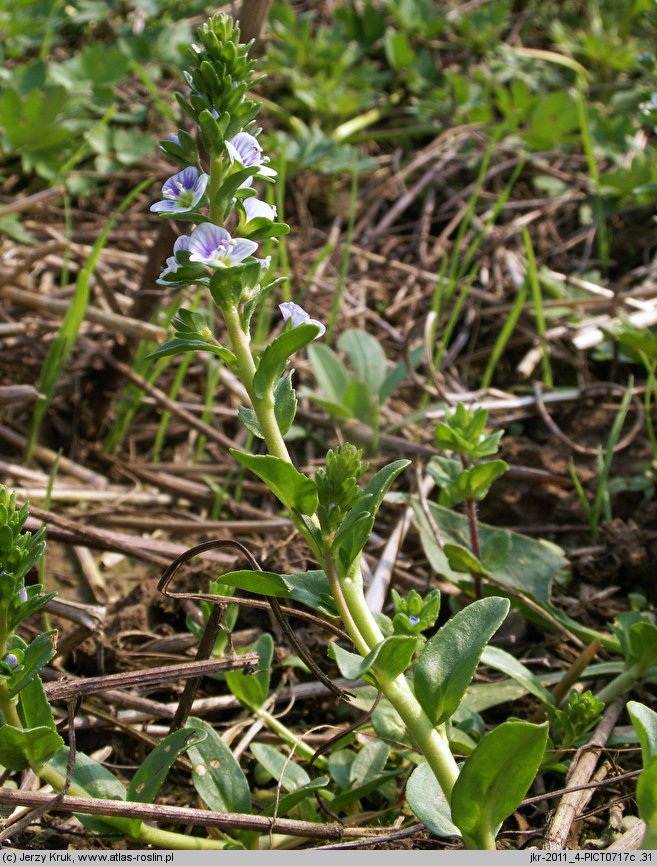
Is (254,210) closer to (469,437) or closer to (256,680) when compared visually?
(469,437)

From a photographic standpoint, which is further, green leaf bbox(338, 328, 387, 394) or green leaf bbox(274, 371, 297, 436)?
green leaf bbox(338, 328, 387, 394)

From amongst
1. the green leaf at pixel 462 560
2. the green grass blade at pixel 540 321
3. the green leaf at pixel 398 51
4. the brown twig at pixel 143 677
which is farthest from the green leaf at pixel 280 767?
the green leaf at pixel 398 51

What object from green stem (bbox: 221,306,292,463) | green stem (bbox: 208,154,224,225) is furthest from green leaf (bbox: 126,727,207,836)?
green stem (bbox: 208,154,224,225)

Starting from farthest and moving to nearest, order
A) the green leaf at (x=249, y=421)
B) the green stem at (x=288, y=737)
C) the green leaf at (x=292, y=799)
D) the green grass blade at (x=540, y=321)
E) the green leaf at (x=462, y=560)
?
the green grass blade at (x=540, y=321) → the green leaf at (x=462, y=560) → the green stem at (x=288, y=737) → the green leaf at (x=292, y=799) → the green leaf at (x=249, y=421)

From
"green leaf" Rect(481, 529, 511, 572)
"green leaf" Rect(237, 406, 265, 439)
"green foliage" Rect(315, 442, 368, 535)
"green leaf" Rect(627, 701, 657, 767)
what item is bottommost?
"green leaf" Rect(481, 529, 511, 572)

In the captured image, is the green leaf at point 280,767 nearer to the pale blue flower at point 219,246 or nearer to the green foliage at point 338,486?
the green foliage at point 338,486

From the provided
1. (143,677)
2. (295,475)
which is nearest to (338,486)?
(295,475)

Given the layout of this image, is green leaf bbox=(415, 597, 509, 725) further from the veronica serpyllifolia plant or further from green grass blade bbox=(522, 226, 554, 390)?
green grass blade bbox=(522, 226, 554, 390)
